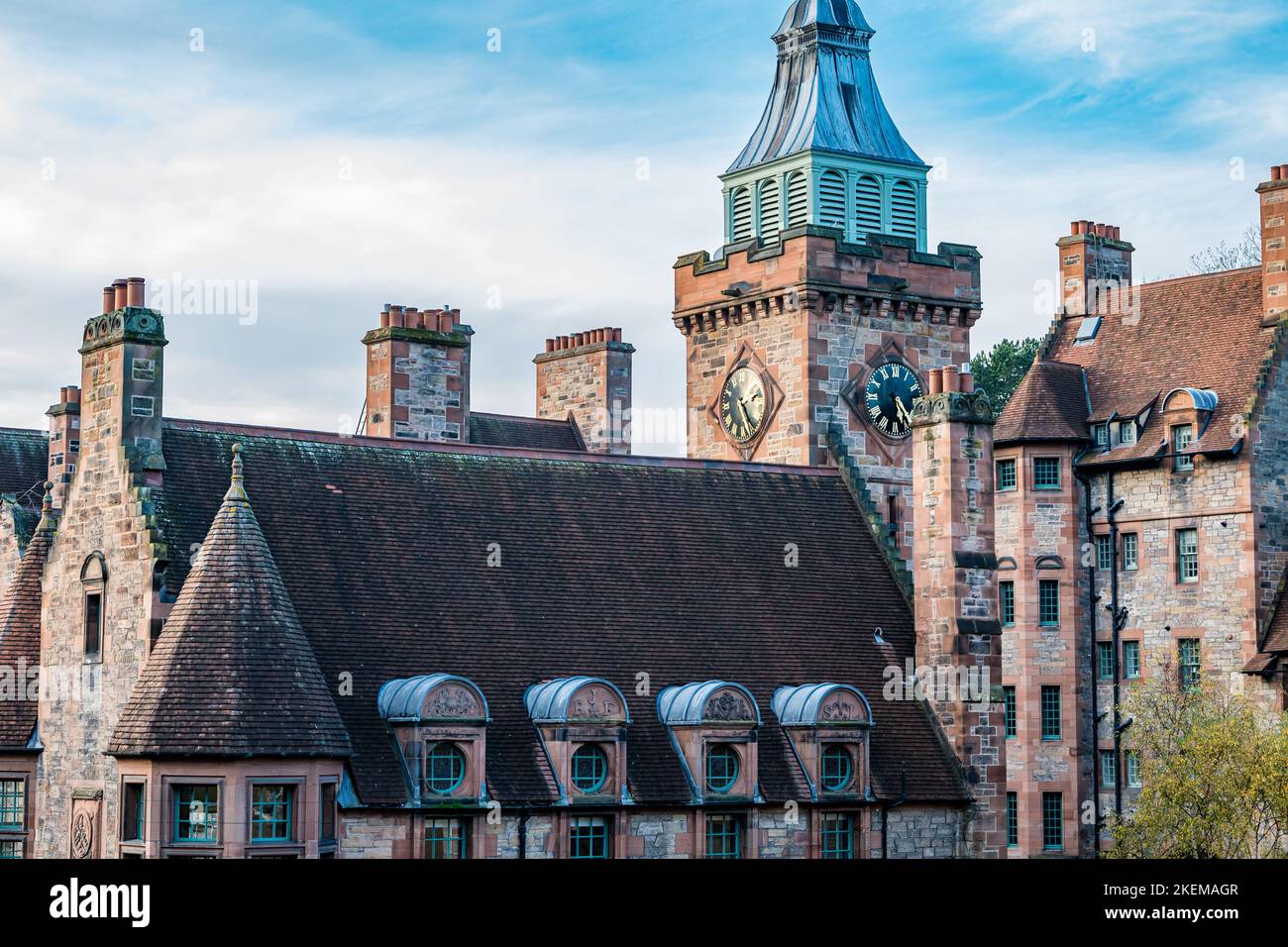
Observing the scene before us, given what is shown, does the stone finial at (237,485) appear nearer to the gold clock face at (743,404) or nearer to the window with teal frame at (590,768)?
the window with teal frame at (590,768)

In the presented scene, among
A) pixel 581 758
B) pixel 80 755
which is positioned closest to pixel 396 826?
pixel 581 758

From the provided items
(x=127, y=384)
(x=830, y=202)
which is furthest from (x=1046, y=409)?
(x=127, y=384)

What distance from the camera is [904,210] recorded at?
184 ft

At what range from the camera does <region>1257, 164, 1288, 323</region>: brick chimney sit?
195 ft

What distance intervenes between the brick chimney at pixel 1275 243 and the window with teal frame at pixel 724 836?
26.8m

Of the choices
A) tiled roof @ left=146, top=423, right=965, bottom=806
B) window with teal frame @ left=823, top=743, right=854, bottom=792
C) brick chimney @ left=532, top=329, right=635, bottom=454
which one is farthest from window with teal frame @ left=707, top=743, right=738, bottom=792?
brick chimney @ left=532, top=329, right=635, bottom=454

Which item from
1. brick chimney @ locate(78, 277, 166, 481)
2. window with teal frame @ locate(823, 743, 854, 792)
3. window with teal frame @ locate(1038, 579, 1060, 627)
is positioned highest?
brick chimney @ locate(78, 277, 166, 481)

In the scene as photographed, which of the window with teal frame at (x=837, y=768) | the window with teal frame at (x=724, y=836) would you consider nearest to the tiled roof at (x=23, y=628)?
the window with teal frame at (x=724, y=836)

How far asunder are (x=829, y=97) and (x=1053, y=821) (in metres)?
21.1

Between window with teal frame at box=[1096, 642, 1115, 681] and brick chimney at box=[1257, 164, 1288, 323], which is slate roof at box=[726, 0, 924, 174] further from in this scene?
window with teal frame at box=[1096, 642, 1115, 681]

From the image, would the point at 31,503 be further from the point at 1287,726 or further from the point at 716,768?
the point at 1287,726

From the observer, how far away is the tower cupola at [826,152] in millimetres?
55438

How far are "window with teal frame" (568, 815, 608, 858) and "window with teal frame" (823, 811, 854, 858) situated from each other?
187 inches
